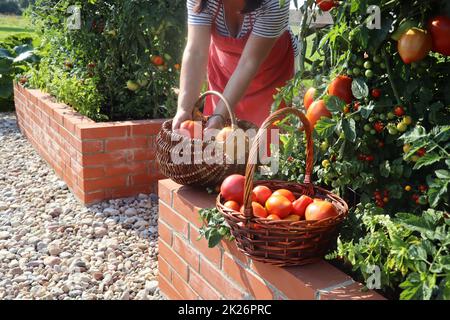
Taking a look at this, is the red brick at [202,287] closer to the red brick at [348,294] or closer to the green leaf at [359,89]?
the red brick at [348,294]

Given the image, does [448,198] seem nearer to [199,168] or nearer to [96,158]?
[199,168]

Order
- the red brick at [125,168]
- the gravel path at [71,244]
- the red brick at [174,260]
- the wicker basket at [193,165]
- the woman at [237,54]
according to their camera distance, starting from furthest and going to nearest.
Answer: the red brick at [125,168] → the gravel path at [71,244] → the woman at [237,54] → the red brick at [174,260] → the wicker basket at [193,165]

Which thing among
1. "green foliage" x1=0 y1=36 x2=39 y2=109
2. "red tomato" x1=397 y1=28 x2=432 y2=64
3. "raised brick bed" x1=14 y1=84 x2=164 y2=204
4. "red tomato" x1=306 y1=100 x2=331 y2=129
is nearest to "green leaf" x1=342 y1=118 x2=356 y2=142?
"red tomato" x1=306 y1=100 x2=331 y2=129

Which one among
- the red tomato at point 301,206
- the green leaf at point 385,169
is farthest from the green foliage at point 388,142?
the red tomato at point 301,206

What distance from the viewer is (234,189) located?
1.61m

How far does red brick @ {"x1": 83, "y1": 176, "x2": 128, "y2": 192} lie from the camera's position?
134 inches

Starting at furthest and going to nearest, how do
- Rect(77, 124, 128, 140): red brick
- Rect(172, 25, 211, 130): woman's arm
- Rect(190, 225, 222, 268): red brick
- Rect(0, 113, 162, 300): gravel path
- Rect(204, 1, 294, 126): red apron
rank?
Rect(77, 124, 128, 140): red brick < Rect(204, 1, 294, 126): red apron < Rect(0, 113, 162, 300): gravel path < Rect(172, 25, 211, 130): woman's arm < Rect(190, 225, 222, 268): red brick

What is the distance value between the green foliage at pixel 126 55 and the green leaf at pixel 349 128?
7.71ft

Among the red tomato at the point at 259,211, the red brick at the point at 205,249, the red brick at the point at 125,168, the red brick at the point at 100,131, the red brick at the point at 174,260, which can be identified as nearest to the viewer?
the red tomato at the point at 259,211

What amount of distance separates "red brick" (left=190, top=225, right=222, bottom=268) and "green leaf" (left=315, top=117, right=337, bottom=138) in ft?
1.86

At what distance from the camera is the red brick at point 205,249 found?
5.85ft

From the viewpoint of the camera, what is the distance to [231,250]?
1696 mm

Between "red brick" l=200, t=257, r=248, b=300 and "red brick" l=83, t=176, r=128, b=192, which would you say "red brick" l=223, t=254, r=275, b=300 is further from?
"red brick" l=83, t=176, r=128, b=192

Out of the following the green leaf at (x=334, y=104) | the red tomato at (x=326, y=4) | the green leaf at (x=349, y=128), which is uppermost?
the red tomato at (x=326, y=4)
